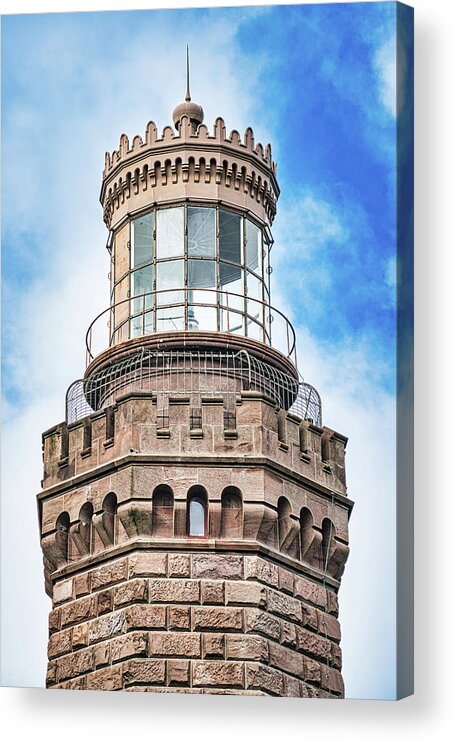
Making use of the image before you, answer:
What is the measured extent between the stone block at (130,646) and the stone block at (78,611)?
22.3 inches

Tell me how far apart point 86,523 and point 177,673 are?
2038 mm

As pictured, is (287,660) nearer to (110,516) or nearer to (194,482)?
(194,482)

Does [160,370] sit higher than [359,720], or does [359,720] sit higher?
[160,370]

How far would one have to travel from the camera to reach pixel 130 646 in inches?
1050

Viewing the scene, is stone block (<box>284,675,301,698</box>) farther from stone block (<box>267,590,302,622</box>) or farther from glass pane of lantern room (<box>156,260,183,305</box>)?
glass pane of lantern room (<box>156,260,183,305</box>)

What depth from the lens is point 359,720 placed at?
84.2ft

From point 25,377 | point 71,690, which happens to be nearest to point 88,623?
point 71,690

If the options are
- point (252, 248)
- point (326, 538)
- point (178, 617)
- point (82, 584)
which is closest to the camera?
point (178, 617)

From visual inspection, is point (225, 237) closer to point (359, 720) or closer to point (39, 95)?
point (39, 95)

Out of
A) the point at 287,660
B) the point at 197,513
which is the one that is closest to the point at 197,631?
the point at 287,660

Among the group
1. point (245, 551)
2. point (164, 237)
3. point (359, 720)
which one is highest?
point (164, 237)

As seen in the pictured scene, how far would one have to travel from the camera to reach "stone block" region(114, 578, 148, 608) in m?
26.8

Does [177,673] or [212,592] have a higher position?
[212,592]

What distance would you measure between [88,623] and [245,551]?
1741mm
